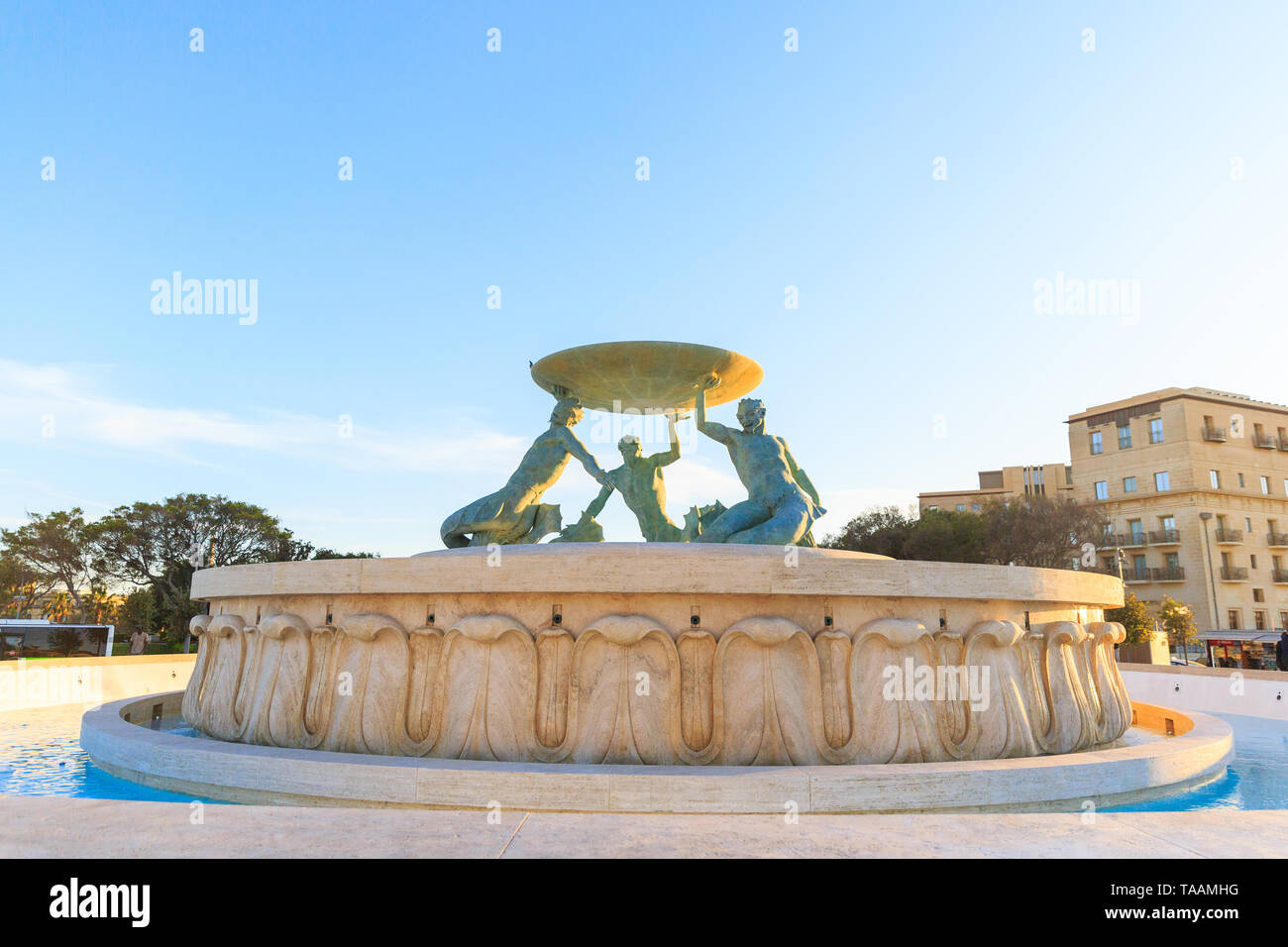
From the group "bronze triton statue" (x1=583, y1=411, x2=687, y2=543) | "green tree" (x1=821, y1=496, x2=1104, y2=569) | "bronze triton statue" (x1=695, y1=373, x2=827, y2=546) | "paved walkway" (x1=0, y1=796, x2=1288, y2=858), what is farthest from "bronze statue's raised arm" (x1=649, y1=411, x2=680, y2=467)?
"green tree" (x1=821, y1=496, x2=1104, y2=569)

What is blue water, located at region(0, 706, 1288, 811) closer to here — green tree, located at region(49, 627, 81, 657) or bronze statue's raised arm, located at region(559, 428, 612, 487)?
bronze statue's raised arm, located at region(559, 428, 612, 487)

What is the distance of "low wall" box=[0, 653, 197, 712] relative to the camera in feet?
42.0

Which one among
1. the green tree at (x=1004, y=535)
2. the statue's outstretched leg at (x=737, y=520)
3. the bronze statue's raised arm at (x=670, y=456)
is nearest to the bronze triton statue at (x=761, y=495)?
the statue's outstretched leg at (x=737, y=520)

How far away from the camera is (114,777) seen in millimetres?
6363

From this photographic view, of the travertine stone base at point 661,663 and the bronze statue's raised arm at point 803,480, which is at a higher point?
the bronze statue's raised arm at point 803,480

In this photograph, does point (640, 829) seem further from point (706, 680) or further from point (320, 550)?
point (320, 550)

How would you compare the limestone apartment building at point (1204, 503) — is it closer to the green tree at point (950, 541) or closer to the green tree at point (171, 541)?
the green tree at point (950, 541)

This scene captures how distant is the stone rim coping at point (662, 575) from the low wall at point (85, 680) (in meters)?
8.43

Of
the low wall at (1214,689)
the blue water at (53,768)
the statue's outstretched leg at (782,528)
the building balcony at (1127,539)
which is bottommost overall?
the low wall at (1214,689)

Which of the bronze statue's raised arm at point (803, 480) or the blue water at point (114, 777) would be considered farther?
the bronze statue's raised arm at point (803, 480)

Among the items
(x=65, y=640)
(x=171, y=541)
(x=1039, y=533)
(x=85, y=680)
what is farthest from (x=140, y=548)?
(x=1039, y=533)

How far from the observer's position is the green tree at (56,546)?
41219 millimetres

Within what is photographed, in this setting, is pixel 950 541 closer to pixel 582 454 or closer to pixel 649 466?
pixel 649 466

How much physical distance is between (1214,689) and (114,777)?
627 inches
